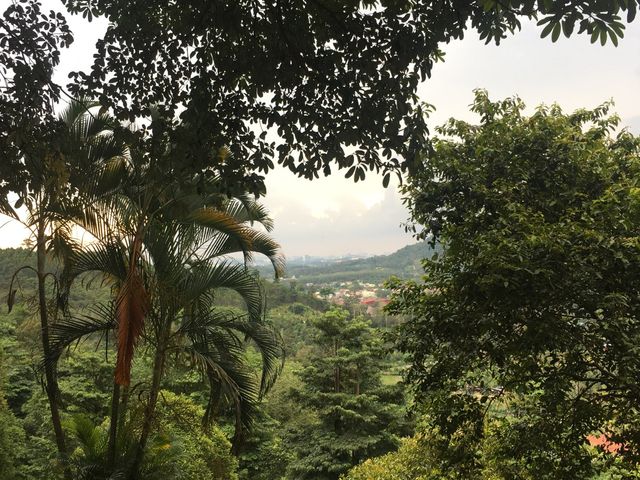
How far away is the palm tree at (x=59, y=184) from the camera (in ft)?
10.1

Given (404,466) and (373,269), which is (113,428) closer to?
(404,466)

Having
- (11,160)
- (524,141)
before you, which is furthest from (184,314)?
(524,141)

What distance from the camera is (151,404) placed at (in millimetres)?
4305

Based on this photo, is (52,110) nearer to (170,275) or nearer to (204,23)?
(204,23)

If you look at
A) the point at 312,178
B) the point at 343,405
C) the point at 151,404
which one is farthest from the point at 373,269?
the point at 312,178

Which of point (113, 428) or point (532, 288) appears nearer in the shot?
point (532, 288)

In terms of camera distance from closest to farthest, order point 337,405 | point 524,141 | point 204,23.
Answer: point 204,23
point 524,141
point 337,405

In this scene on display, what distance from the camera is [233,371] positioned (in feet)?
15.0

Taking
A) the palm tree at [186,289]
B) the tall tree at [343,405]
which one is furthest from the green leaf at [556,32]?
the tall tree at [343,405]

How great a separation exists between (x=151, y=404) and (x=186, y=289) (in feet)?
3.76

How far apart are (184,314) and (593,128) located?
17.5 ft

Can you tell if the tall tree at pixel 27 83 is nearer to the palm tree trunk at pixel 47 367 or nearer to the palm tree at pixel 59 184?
the palm tree at pixel 59 184

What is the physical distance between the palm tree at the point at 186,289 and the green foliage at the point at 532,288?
5.57 feet

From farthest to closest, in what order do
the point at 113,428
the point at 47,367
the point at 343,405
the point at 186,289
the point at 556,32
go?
the point at 343,405 → the point at 186,289 → the point at 113,428 → the point at 47,367 → the point at 556,32
